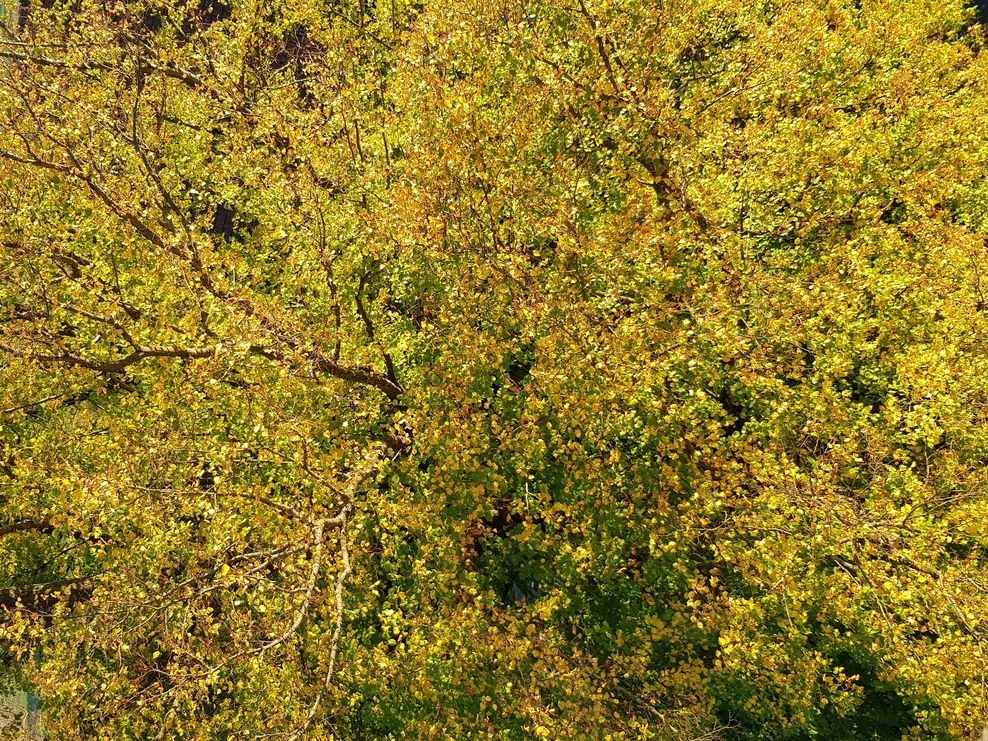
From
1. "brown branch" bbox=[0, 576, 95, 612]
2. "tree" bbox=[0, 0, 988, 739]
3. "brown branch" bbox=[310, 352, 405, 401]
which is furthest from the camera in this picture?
"brown branch" bbox=[0, 576, 95, 612]

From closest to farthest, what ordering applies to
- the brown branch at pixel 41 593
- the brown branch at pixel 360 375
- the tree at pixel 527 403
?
1. the tree at pixel 527 403
2. the brown branch at pixel 360 375
3. the brown branch at pixel 41 593

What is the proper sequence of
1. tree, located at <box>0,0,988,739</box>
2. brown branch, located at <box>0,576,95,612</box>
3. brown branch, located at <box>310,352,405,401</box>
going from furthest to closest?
1. brown branch, located at <box>0,576,95,612</box>
2. brown branch, located at <box>310,352,405,401</box>
3. tree, located at <box>0,0,988,739</box>

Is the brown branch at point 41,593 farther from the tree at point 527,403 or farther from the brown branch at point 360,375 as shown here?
the brown branch at point 360,375

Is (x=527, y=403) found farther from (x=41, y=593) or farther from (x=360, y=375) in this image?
(x=41, y=593)

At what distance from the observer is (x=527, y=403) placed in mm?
12219

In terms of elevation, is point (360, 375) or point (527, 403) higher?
point (360, 375)

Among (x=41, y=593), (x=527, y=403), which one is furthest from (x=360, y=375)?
(x=41, y=593)

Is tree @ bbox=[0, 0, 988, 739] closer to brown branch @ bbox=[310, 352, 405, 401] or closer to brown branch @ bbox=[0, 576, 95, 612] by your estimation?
brown branch @ bbox=[310, 352, 405, 401]

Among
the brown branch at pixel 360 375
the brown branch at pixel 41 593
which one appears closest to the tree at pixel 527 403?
the brown branch at pixel 360 375

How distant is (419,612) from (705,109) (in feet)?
41.7

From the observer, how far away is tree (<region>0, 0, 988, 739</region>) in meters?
11.1

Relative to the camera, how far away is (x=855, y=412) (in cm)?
1212

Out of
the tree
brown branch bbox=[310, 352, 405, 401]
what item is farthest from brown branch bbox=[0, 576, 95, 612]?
brown branch bbox=[310, 352, 405, 401]

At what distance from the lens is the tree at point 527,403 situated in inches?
438
